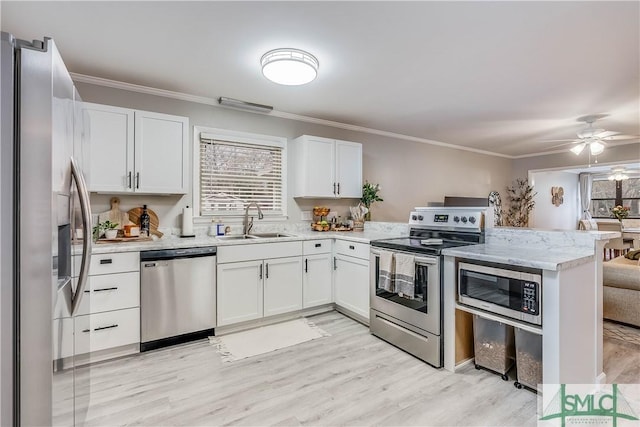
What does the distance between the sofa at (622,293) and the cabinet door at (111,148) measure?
4841mm

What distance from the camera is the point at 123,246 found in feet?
8.09

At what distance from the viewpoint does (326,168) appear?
3.98 metres

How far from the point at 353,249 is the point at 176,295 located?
1732 mm

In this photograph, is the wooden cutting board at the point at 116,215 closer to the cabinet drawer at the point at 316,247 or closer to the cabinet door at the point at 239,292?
the cabinet door at the point at 239,292

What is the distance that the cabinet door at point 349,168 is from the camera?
13.4 feet

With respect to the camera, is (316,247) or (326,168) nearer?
(316,247)

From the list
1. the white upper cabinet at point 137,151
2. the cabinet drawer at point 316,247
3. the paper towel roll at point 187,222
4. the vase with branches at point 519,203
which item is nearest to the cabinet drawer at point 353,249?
the cabinet drawer at point 316,247

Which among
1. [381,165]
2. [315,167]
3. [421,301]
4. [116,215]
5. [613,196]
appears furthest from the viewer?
[613,196]

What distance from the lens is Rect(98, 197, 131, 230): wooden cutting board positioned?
9.59 feet

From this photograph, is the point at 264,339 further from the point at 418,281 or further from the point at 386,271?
the point at 418,281

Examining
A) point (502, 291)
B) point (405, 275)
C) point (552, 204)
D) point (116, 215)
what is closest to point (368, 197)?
point (405, 275)

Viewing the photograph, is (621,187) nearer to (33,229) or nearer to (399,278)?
(399,278)

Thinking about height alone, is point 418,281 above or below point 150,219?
below

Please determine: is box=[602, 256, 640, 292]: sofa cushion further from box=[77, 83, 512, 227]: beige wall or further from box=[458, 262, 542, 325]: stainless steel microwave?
box=[77, 83, 512, 227]: beige wall
